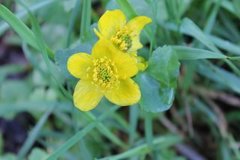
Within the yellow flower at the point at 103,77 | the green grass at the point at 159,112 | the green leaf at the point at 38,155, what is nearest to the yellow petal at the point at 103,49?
the yellow flower at the point at 103,77

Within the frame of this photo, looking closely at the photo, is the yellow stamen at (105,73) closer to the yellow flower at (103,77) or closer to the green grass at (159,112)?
the yellow flower at (103,77)

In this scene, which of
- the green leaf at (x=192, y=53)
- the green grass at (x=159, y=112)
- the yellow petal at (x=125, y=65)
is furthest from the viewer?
the green grass at (x=159, y=112)

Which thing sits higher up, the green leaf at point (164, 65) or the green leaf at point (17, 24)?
the green leaf at point (17, 24)

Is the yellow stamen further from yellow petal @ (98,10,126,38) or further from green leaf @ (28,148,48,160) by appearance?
green leaf @ (28,148,48,160)

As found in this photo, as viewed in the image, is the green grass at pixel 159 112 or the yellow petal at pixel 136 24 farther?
the green grass at pixel 159 112

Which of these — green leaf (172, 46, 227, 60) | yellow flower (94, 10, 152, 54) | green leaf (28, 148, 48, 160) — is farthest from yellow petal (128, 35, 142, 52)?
green leaf (28, 148, 48, 160)

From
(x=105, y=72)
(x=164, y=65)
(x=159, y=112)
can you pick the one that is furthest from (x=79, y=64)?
(x=159, y=112)

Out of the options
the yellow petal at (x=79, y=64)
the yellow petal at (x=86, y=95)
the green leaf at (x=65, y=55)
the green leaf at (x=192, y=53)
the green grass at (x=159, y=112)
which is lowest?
the green grass at (x=159, y=112)
